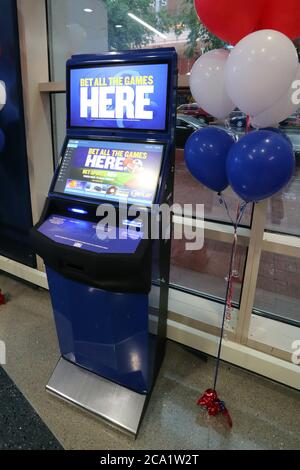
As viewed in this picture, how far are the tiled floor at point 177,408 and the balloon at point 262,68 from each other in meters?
1.52

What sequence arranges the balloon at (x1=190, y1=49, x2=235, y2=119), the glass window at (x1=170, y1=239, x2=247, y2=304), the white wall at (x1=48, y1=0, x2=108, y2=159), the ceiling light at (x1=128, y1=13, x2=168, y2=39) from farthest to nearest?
the glass window at (x1=170, y1=239, x2=247, y2=304)
the white wall at (x1=48, y1=0, x2=108, y2=159)
the ceiling light at (x1=128, y1=13, x2=168, y2=39)
the balloon at (x1=190, y1=49, x2=235, y2=119)

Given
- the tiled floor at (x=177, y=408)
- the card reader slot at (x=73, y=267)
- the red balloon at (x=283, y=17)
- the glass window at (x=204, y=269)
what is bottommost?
the tiled floor at (x=177, y=408)

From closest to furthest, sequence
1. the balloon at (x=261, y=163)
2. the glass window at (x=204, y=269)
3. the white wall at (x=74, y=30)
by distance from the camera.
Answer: the balloon at (x=261, y=163), the white wall at (x=74, y=30), the glass window at (x=204, y=269)

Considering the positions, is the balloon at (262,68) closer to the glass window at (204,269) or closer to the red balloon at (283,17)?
the red balloon at (283,17)

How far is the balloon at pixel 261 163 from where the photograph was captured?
1.10 meters

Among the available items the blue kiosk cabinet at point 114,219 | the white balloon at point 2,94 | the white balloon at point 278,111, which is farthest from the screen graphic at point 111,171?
the white balloon at point 2,94

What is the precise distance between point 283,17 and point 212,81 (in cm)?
30

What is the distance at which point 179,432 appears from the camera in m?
1.56

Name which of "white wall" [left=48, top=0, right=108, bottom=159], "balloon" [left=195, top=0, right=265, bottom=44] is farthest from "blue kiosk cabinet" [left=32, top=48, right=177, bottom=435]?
"white wall" [left=48, top=0, right=108, bottom=159]

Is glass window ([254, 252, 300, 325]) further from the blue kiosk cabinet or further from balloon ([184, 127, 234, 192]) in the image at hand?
balloon ([184, 127, 234, 192])

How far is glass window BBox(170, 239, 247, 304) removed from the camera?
2453 mm

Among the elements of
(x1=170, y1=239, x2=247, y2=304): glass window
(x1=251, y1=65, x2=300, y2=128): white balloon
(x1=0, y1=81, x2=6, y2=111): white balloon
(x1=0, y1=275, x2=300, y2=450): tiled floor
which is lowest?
(x1=0, y1=275, x2=300, y2=450): tiled floor

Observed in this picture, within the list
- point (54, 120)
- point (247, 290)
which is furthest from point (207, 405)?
point (54, 120)
